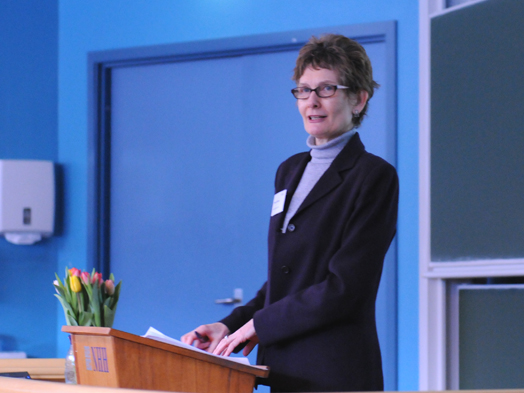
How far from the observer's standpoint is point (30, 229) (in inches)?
142

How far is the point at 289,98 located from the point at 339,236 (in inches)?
82.0

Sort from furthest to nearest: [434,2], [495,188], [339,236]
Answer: [434,2], [495,188], [339,236]

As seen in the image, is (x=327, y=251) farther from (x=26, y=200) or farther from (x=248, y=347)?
(x=26, y=200)

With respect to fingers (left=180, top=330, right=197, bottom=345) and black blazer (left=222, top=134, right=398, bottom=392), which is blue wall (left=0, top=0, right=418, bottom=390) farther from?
fingers (left=180, top=330, right=197, bottom=345)

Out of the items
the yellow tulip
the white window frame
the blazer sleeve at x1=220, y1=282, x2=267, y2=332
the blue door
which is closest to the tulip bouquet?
the yellow tulip

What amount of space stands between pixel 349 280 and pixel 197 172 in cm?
236

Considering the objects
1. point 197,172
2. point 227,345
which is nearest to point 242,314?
point 227,345

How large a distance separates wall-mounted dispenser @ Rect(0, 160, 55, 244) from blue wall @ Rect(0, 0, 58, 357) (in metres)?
0.11

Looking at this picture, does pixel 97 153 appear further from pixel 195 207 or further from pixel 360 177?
pixel 360 177

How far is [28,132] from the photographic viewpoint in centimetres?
375

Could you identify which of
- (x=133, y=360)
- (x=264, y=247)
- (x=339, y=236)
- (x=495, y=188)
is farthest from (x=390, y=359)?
(x=133, y=360)

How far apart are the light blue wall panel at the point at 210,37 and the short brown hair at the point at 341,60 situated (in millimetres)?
1630

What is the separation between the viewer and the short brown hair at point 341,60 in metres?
1.52

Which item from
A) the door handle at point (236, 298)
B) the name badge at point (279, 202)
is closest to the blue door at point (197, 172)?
the door handle at point (236, 298)
